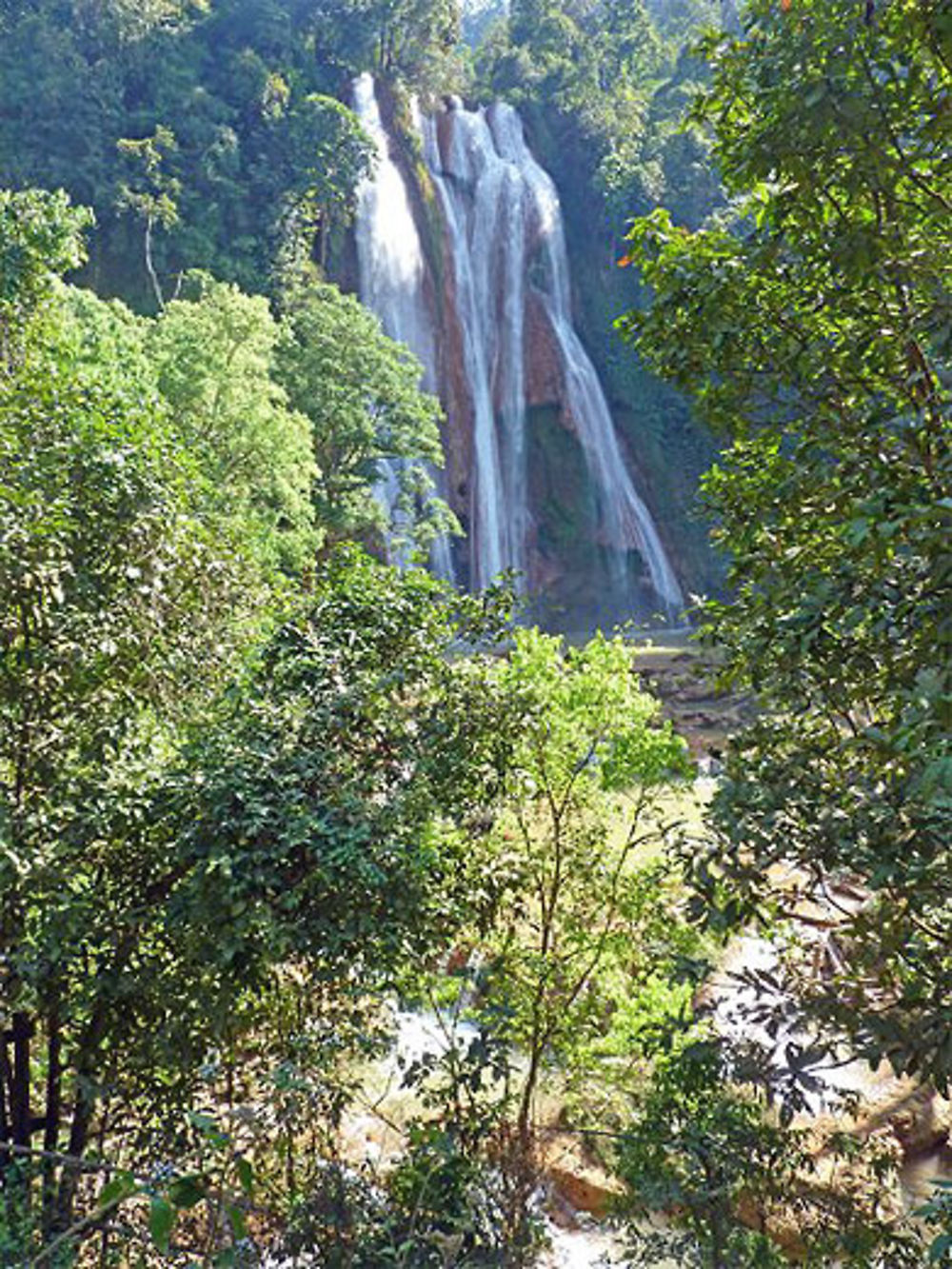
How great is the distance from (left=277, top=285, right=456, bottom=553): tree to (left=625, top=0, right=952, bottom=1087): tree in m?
14.4

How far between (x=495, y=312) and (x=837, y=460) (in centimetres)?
2796

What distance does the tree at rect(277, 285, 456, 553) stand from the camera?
18.7m

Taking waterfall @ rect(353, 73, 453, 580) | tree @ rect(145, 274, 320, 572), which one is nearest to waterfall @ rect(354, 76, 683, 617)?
waterfall @ rect(353, 73, 453, 580)

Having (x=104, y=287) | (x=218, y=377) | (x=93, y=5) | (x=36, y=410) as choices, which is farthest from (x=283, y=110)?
(x=36, y=410)

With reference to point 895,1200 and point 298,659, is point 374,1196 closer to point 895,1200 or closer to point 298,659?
point 298,659

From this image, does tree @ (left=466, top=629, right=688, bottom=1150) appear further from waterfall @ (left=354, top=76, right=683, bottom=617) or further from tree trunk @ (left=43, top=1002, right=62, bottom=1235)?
waterfall @ (left=354, top=76, right=683, bottom=617)

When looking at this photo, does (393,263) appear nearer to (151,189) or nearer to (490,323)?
(490,323)

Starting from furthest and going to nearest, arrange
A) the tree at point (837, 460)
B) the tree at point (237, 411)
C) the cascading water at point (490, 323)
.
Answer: the cascading water at point (490, 323)
the tree at point (237, 411)
the tree at point (837, 460)

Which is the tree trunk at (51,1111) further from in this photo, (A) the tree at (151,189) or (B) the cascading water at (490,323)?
(B) the cascading water at (490,323)

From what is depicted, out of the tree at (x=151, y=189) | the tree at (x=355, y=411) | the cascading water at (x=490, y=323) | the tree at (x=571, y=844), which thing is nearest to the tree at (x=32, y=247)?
the tree at (x=355, y=411)

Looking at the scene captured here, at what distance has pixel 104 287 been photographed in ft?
77.1

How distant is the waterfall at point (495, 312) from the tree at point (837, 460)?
22.4m

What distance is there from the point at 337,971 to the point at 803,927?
23.5 ft

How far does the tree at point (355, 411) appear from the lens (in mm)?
18734
